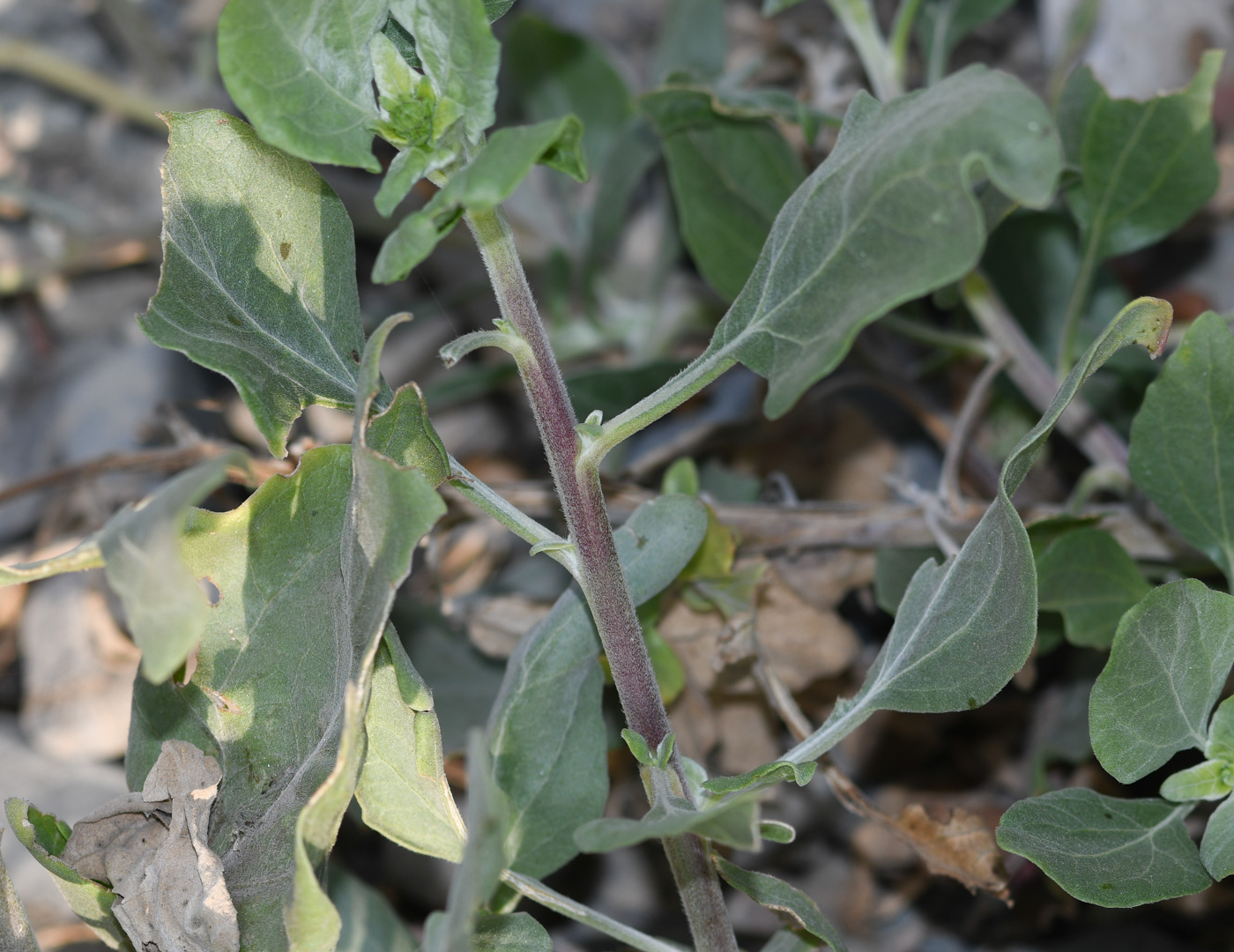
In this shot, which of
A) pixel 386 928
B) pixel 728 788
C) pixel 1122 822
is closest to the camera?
pixel 728 788

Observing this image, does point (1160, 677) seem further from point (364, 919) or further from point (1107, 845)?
point (364, 919)

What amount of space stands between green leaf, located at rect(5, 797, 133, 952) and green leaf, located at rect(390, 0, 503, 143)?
2.80 feet

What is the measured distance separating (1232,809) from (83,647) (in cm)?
198

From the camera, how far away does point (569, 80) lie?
2486mm

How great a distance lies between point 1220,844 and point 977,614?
378 mm

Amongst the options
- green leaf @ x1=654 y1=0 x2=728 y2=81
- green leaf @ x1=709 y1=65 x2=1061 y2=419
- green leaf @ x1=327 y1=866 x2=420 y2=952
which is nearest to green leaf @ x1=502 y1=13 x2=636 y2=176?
green leaf @ x1=654 y1=0 x2=728 y2=81

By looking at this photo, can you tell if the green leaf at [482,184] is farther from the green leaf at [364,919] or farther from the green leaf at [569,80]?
the green leaf at [569,80]

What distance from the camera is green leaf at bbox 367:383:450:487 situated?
109 centimetres

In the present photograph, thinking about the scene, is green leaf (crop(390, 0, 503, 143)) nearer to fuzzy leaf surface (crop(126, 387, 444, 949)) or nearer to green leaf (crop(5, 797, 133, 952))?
fuzzy leaf surface (crop(126, 387, 444, 949))

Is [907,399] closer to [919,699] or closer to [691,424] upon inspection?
[691,424]

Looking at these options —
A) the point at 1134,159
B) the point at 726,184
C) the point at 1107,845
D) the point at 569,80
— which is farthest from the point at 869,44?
the point at 1107,845

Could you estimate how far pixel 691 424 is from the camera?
2.24 metres

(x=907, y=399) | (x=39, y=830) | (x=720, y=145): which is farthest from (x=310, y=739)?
(x=907, y=399)

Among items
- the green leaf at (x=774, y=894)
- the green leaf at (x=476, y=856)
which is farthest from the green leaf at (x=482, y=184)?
the green leaf at (x=774, y=894)
